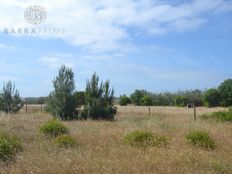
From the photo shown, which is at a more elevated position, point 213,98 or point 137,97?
point 137,97

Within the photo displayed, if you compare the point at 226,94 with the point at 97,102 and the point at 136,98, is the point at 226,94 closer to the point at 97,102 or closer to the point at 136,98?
the point at 136,98

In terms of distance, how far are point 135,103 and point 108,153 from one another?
58.6 metres

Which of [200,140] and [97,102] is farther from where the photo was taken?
[97,102]

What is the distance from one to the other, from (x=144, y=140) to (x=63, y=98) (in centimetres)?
1600

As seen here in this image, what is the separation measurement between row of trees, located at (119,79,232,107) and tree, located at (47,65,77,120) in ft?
123

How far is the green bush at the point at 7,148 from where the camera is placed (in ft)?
34.7

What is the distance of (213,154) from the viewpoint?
39.7 ft

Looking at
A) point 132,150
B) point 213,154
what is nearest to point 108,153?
point 132,150

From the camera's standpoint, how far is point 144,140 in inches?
539

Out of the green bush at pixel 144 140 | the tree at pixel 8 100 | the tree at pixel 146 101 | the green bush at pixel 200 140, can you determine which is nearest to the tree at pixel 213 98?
the tree at pixel 146 101

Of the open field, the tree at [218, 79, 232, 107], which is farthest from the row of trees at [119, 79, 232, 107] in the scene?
the open field

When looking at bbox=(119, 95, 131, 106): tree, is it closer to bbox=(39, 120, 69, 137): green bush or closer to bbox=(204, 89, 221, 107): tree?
bbox=(204, 89, 221, 107): tree

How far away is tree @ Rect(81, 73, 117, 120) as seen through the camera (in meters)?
29.6

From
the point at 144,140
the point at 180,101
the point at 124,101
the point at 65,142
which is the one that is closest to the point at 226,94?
the point at 180,101
